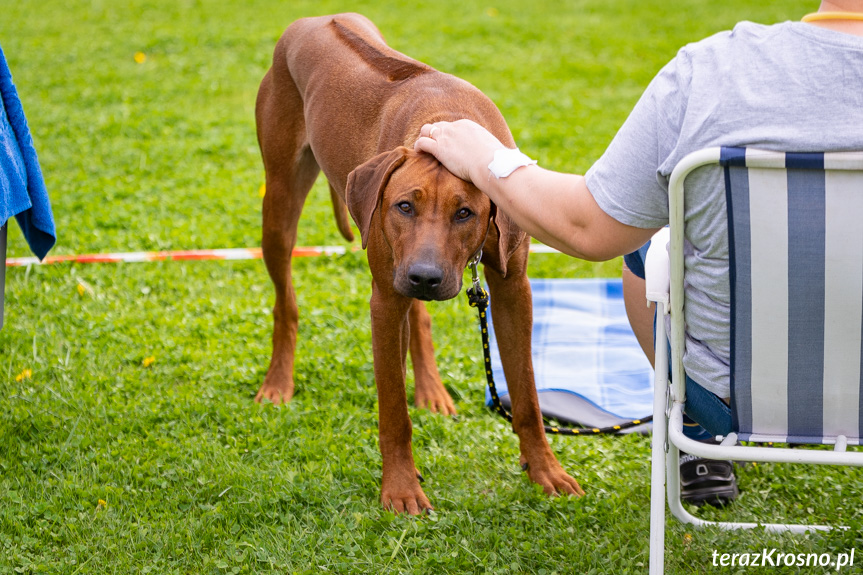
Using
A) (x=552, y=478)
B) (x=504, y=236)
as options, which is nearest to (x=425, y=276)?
(x=504, y=236)

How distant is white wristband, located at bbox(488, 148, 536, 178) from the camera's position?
2283 mm

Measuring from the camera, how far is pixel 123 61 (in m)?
9.55

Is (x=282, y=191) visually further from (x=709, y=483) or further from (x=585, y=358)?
(x=709, y=483)

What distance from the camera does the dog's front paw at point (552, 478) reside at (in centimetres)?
318

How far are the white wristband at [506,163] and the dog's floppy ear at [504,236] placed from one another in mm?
352

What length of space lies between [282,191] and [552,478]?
5.72ft

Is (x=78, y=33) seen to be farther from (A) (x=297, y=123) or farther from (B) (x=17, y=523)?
(B) (x=17, y=523)

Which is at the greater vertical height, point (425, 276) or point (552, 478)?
point (425, 276)

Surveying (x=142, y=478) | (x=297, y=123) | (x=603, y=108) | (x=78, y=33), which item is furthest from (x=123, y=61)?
(x=142, y=478)

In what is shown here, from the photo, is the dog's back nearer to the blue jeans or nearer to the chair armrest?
the chair armrest

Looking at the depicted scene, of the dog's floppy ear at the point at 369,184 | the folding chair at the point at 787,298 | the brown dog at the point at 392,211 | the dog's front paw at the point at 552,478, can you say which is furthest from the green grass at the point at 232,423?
the dog's floppy ear at the point at 369,184

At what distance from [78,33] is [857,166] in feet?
34.3

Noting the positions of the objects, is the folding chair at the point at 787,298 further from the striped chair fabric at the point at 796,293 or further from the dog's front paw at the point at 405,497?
the dog's front paw at the point at 405,497

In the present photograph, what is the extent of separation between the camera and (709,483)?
309 centimetres
